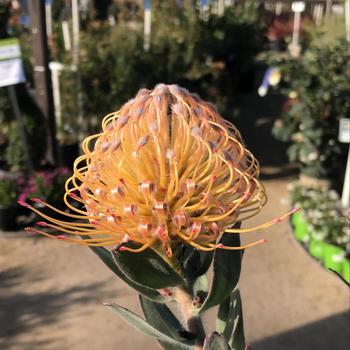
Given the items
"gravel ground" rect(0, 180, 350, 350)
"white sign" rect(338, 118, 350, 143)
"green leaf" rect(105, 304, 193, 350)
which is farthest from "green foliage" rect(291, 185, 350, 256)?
"green leaf" rect(105, 304, 193, 350)

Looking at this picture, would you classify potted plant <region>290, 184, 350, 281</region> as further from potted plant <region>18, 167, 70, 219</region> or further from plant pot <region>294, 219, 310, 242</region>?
potted plant <region>18, 167, 70, 219</region>

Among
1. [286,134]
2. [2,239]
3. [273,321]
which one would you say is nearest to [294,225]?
[286,134]

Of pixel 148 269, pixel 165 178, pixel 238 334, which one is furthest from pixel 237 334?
pixel 165 178

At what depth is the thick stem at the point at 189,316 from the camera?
96 centimetres

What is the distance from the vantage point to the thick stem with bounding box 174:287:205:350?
0.96 metres

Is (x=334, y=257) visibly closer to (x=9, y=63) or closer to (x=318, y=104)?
(x=318, y=104)

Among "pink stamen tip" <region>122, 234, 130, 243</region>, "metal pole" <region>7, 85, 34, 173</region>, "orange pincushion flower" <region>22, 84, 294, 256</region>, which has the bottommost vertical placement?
"metal pole" <region>7, 85, 34, 173</region>

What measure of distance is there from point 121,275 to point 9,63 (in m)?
4.07

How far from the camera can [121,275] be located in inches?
35.4

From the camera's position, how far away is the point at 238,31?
8531mm

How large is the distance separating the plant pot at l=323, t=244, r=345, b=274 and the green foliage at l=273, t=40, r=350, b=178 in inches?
50.7

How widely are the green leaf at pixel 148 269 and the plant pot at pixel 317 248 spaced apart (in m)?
3.37

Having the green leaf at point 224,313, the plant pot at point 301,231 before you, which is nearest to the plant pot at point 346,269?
the plant pot at point 301,231

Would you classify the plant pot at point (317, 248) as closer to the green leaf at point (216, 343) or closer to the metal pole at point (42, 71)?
the metal pole at point (42, 71)
